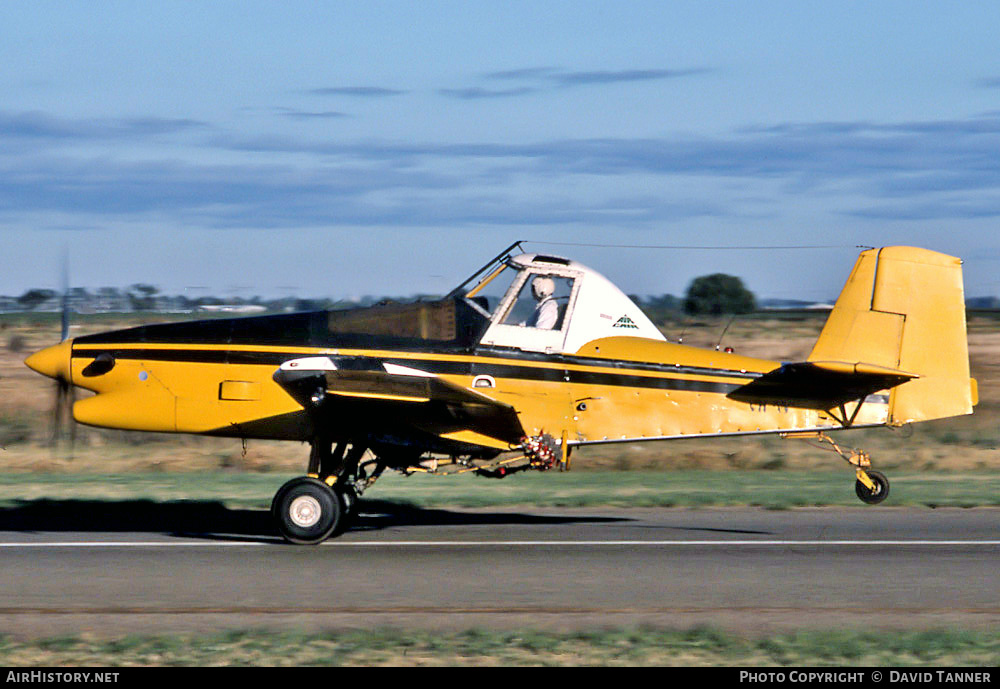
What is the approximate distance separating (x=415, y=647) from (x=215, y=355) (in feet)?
16.4

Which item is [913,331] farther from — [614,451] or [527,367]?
[614,451]

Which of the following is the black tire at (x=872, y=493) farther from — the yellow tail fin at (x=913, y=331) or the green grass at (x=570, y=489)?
the yellow tail fin at (x=913, y=331)

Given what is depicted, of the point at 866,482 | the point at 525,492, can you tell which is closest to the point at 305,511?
the point at 525,492

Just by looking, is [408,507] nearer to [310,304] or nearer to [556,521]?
[556,521]

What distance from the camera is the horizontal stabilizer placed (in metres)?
10.8

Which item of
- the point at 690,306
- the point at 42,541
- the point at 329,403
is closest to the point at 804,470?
the point at 690,306

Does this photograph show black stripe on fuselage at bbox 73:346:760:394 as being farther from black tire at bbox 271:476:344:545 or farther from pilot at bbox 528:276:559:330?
black tire at bbox 271:476:344:545

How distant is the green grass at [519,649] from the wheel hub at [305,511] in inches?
139

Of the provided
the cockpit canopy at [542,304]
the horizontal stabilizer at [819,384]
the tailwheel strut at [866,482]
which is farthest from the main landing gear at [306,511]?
the tailwheel strut at [866,482]

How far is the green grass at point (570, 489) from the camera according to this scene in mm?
14281

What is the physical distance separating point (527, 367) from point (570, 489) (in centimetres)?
468

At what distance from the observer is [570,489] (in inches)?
614

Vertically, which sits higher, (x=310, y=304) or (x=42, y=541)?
(x=310, y=304)

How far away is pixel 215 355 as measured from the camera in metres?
11.2
